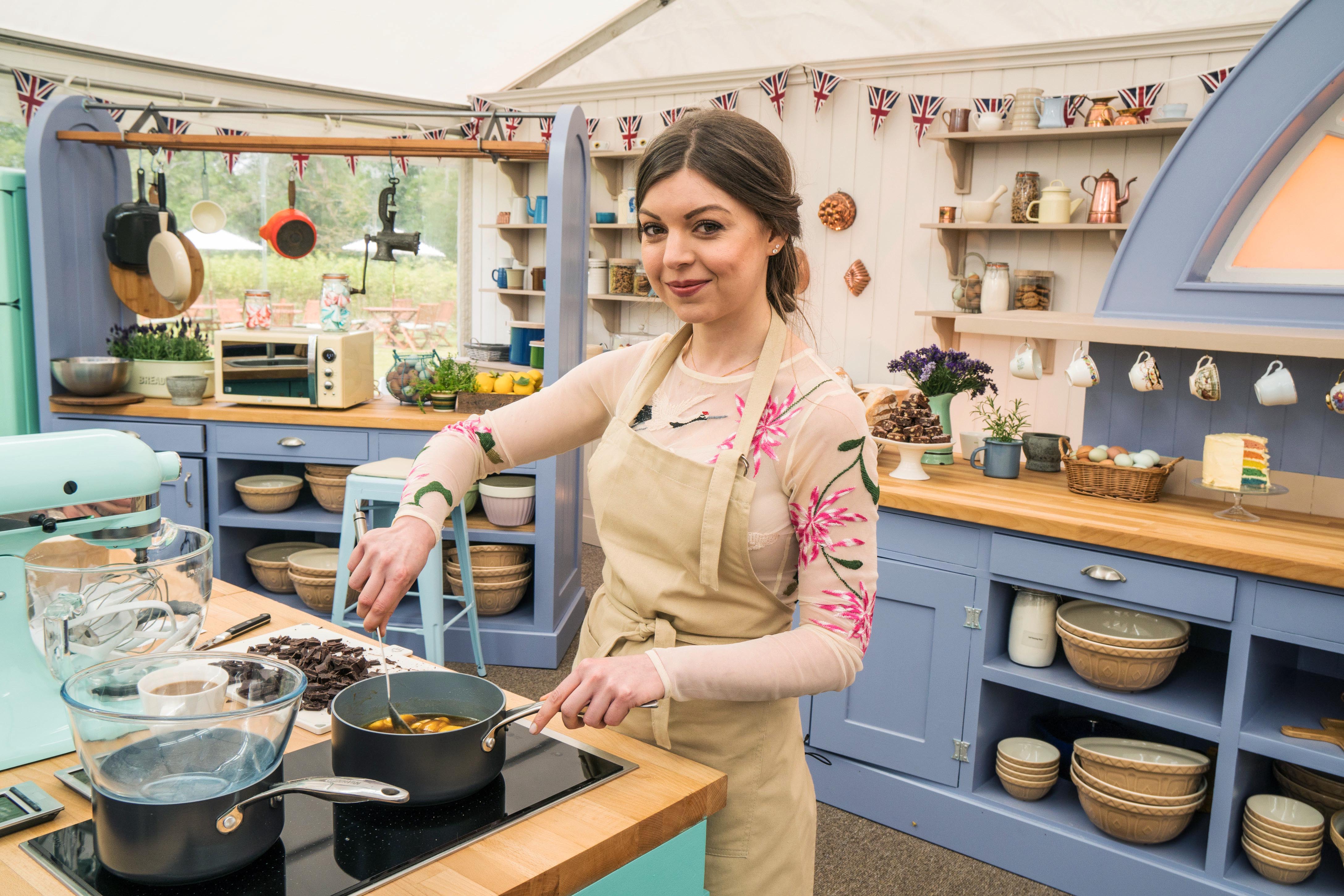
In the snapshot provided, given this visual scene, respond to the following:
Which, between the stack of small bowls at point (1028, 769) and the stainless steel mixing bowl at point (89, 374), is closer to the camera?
the stack of small bowls at point (1028, 769)

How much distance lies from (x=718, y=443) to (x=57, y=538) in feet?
2.72

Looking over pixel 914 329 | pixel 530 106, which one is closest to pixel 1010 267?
pixel 914 329

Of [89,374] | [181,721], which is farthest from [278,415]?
[181,721]

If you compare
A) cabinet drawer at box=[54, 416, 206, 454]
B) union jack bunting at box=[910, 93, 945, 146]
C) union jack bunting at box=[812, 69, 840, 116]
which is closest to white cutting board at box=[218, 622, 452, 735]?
cabinet drawer at box=[54, 416, 206, 454]

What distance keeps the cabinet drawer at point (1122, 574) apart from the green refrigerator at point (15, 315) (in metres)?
3.57

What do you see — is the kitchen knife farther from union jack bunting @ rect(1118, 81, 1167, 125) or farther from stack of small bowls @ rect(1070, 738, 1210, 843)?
union jack bunting @ rect(1118, 81, 1167, 125)

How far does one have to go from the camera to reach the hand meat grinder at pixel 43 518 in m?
1.14

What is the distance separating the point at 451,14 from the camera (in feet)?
19.2

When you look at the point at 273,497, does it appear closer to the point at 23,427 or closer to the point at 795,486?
the point at 23,427

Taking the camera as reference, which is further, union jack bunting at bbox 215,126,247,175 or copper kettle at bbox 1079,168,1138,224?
union jack bunting at bbox 215,126,247,175

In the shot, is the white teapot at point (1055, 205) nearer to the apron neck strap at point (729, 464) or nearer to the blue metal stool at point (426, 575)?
the blue metal stool at point (426, 575)

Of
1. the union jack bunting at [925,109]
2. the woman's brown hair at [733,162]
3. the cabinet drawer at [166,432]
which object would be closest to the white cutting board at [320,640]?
the woman's brown hair at [733,162]

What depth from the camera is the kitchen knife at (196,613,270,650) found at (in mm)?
1477

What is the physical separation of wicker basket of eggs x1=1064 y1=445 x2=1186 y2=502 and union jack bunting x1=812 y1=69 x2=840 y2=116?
3235 millimetres
